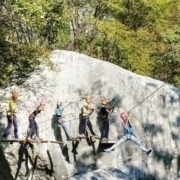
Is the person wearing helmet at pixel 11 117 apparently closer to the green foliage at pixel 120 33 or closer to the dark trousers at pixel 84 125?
the dark trousers at pixel 84 125

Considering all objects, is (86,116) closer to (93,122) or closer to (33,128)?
(93,122)

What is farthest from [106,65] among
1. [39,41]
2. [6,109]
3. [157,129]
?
[39,41]

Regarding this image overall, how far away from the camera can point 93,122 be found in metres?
16.4

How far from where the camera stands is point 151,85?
17422 mm

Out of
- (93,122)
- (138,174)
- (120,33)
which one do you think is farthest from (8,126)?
(120,33)

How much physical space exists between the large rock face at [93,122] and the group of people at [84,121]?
1.20 ft

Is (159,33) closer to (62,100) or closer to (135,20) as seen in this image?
(135,20)

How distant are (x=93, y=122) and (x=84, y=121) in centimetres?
61

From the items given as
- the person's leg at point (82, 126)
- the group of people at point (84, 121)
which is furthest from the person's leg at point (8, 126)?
the person's leg at point (82, 126)

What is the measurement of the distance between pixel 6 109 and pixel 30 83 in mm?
1831

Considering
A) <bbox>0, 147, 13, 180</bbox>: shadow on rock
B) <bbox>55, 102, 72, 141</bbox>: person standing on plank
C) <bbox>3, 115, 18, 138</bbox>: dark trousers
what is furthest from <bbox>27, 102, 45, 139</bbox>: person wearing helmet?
<bbox>0, 147, 13, 180</bbox>: shadow on rock

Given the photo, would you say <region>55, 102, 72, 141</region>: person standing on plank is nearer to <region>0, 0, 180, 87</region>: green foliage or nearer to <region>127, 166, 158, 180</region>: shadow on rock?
<region>127, 166, 158, 180</region>: shadow on rock

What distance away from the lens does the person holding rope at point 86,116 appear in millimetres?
15727

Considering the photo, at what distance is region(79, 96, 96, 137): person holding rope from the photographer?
15.7 meters
